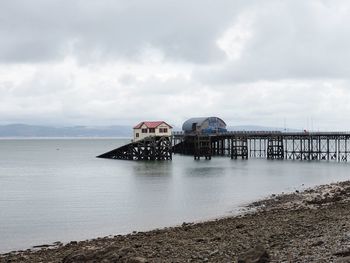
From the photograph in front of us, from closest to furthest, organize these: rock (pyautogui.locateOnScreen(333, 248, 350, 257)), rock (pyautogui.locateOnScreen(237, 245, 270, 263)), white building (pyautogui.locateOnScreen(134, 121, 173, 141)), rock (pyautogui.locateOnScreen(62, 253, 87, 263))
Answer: rock (pyautogui.locateOnScreen(333, 248, 350, 257))
rock (pyautogui.locateOnScreen(237, 245, 270, 263))
rock (pyautogui.locateOnScreen(62, 253, 87, 263))
white building (pyautogui.locateOnScreen(134, 121, 173, 141))

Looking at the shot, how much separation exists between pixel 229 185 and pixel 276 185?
4.48 meters

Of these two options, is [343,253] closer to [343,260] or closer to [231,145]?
[343,260]

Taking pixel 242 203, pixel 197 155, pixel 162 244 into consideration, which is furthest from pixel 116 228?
pixel 197 155

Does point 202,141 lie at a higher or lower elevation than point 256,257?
higher

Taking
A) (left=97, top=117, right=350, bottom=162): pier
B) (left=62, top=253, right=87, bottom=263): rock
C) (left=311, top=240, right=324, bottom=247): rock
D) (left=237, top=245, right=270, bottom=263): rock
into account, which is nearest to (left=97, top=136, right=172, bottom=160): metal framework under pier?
(left=97, top=117, right=350, bottom=162): pier

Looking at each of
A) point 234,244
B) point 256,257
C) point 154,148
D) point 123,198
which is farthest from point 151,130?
point 256,257

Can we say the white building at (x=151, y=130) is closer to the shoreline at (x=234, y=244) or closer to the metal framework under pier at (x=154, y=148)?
the metal framework under pier at (x=154, y=148)

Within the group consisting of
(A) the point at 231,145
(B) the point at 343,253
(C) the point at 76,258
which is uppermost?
(A) the point at 231,145

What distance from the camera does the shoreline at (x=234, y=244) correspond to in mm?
14273

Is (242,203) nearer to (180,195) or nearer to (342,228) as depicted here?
(180,195)

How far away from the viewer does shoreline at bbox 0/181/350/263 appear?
14.3 metres

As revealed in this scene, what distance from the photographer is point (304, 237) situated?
1731cm

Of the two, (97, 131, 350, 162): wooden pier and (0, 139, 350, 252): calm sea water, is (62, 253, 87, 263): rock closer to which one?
(0, 139, 350, 252): calm sea water

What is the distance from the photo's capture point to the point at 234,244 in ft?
57.5
